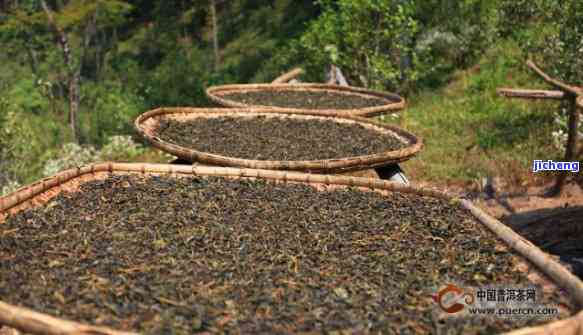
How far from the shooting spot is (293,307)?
1.83m

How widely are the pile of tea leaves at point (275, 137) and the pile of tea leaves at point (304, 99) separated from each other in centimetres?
77

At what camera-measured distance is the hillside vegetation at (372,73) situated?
269 inches

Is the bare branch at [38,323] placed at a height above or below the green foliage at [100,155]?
above

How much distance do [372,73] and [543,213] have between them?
3.89 metres

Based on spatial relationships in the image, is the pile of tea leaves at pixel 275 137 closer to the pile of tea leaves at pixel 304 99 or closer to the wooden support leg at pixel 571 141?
the pile of tea leaves at pixel 304 99

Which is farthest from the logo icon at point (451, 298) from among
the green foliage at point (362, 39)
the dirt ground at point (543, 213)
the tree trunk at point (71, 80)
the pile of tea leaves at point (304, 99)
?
the tree trunk at point (71, 80)

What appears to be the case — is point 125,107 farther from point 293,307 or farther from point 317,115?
point 293,307

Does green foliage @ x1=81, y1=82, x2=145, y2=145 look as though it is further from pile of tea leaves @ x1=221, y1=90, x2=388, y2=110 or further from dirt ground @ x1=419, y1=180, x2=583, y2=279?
dirt ground @ x1=419, y1=180, x2=583, y2=279

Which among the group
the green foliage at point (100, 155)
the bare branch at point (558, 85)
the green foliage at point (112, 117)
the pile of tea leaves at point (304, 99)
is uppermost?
the bare branch at point (558, 85)

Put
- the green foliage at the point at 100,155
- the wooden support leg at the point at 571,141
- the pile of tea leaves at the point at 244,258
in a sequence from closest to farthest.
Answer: the pile of tea leaves at the point at 244,258, the wooden support leg at the point at 571,141, the green foliage at the point at 100,155

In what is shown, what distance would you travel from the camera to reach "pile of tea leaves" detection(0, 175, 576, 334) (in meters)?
1.76

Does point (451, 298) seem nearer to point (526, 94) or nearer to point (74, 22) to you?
point (526, 94)

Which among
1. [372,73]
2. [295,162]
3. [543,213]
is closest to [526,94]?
[543,213]

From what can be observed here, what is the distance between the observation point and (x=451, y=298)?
190 centimetres
